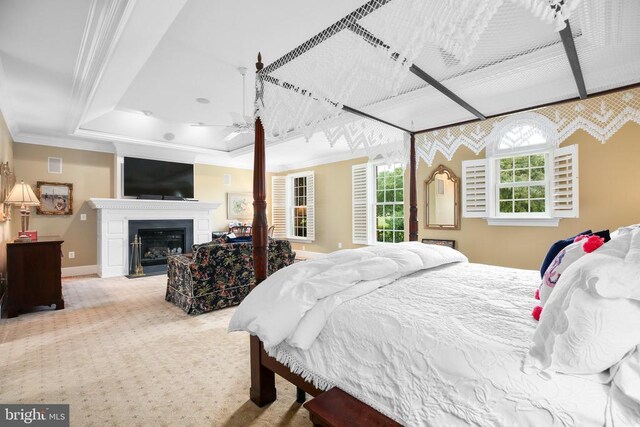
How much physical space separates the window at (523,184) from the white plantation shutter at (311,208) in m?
3.82

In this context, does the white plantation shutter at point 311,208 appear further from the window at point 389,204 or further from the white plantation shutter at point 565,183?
the white plantation shutter at point 565,183

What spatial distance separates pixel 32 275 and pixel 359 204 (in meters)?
5.33

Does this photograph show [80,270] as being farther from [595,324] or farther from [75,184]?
[595,324]

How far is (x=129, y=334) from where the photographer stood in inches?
119

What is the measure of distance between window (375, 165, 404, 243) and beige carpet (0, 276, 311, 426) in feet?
12.1

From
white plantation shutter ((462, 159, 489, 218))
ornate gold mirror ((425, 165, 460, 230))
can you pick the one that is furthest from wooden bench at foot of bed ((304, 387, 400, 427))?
ornate gold mirror ((425, 165, 460, 230))

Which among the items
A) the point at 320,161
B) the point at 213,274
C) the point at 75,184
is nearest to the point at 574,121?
the point at 213,274

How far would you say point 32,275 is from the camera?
3670mm

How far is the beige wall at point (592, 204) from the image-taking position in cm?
354

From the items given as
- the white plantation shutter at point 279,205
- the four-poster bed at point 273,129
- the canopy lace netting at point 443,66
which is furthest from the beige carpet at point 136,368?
the white plantation shutter at point 279,205

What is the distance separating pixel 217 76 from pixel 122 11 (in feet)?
4.50

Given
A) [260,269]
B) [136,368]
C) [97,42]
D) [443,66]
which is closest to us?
[260,269]

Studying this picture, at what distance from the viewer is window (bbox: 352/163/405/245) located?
6230 mm

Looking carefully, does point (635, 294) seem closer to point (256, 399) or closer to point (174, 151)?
point (256, 399)
